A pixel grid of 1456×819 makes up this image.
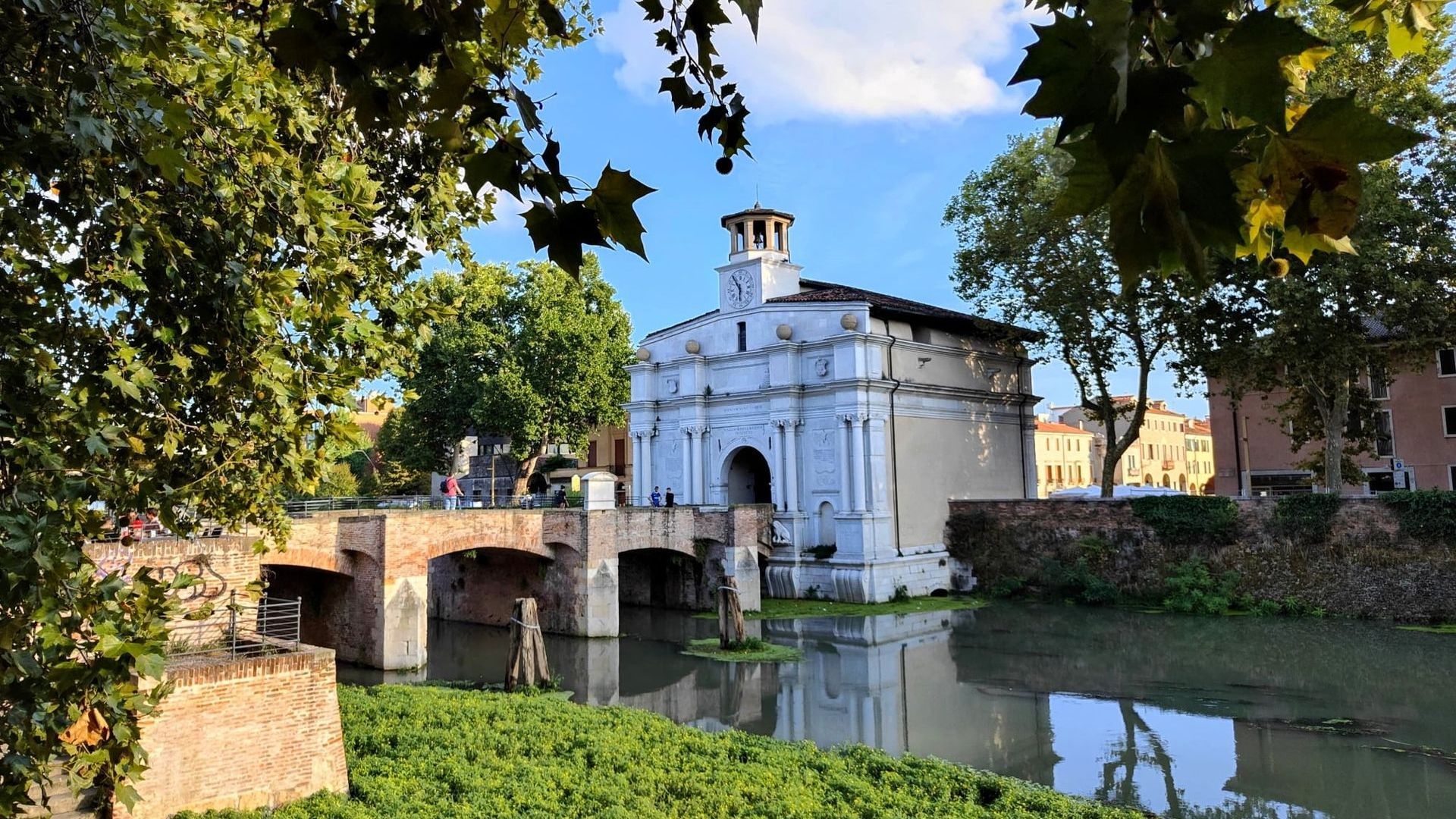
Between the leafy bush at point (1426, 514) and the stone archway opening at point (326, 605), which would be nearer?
the stone archway opening at point (326, 605)

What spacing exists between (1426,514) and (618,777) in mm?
22262

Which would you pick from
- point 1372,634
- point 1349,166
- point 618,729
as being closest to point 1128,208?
point 1349,166

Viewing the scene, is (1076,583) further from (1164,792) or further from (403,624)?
(403,624)

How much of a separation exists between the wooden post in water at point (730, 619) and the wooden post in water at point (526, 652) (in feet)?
16.7

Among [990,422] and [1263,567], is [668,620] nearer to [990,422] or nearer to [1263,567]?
[990,422]

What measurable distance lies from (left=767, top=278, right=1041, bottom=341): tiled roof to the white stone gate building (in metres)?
0.08

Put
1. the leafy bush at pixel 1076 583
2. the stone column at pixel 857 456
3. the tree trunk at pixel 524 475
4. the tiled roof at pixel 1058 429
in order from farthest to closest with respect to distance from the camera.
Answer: the tiled roof at pixel 1058 429, the tree trunk at pixel 524 475, the stone column at pixel 857 456, the leafy bush at pixel 1076 583

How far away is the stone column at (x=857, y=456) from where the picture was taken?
27.8 meters

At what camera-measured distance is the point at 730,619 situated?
69.5 feet

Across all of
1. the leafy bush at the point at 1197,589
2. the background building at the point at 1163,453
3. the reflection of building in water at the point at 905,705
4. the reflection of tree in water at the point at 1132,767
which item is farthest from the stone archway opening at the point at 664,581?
the background building at the point at 1163,453

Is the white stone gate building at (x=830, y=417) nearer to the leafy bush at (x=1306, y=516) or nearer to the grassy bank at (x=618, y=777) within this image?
the leafy bush at (x=1306, y=516)

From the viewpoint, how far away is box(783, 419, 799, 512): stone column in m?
29.0

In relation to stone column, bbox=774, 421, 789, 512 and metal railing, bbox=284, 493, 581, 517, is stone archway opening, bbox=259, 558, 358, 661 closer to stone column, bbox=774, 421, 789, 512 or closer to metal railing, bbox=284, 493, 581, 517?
metal railing, bbox=284, 493, 581, 517

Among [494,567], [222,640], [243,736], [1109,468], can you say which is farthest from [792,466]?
[243,736]
